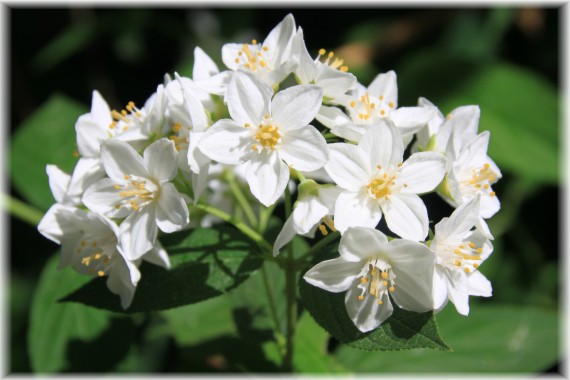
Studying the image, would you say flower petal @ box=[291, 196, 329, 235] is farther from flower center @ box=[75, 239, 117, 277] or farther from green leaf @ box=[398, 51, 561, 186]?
green leaf @ box=[398, 51, 561, 186]

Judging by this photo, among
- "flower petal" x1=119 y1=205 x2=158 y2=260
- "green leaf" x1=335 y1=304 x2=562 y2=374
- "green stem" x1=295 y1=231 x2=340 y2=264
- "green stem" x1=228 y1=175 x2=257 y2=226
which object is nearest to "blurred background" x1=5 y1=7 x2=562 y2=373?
"green leaf" x1=335 y1=304 x2=562 y2=374

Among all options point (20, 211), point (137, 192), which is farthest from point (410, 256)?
point (20, 211)

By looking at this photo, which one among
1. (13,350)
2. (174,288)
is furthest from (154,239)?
(13,350)

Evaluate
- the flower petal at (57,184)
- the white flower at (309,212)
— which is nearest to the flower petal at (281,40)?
the white flower at (309,212)

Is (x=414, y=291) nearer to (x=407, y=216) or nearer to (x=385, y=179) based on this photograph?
(x=407, y=216)

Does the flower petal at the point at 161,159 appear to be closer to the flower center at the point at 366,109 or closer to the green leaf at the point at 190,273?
the green leaf at the point at 190,273
